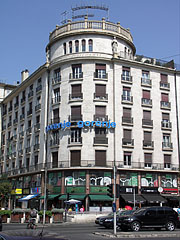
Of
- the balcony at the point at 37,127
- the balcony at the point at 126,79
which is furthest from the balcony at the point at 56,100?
the balcony at the point at 126,79

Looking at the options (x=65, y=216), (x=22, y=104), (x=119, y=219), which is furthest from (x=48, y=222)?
(x=22, y=104)

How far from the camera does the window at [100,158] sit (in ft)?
130

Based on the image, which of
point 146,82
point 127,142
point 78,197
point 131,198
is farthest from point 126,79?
point 78,197

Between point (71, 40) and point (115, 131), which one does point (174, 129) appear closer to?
point (115, 131)

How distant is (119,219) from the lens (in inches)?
845

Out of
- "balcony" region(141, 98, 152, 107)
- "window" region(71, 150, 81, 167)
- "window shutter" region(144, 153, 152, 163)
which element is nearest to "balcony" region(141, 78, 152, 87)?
"balcony" region(141, 98, 152, 107)

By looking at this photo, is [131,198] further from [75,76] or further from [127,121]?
[75,76]

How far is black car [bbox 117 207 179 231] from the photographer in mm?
20469

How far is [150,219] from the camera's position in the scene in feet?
68.4

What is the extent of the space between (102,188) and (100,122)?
755 centimetres

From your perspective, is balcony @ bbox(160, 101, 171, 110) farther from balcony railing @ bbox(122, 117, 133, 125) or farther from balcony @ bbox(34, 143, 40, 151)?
balcony @ bbox(34, 143, 40, 151)

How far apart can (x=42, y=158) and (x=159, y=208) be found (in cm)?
2405

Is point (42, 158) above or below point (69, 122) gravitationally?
below

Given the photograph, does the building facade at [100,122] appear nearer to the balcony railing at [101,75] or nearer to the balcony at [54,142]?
the balcony at [54,142]
